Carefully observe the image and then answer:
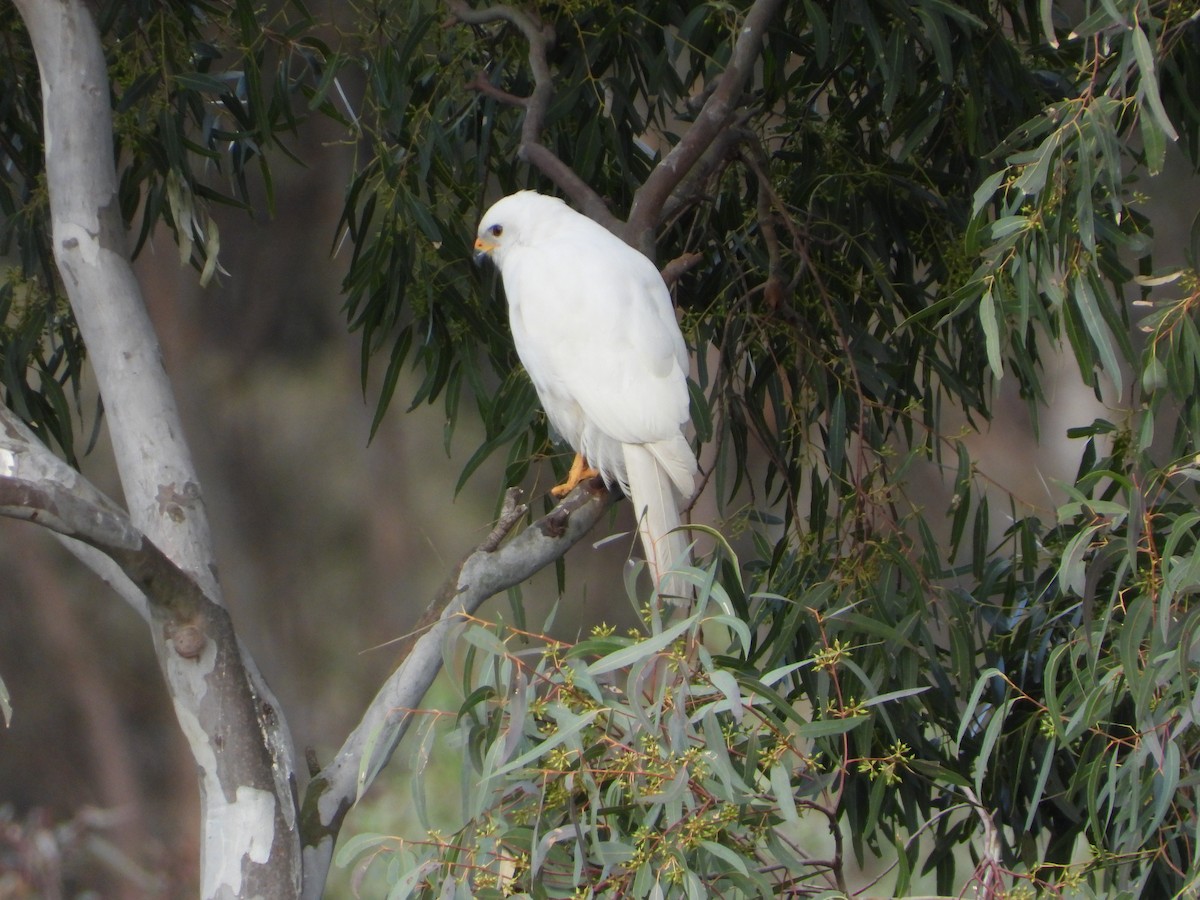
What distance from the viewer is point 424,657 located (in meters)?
1.23

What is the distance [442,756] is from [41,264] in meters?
2.39

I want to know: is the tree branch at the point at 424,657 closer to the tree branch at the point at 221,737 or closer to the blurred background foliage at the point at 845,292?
the tree branch at the point at 221,737

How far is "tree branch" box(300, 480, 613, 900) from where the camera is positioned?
1.23 m

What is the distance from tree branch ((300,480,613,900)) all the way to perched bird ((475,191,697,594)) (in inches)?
4.8

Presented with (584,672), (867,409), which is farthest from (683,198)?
(584,672)

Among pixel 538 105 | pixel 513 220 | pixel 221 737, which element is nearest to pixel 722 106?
pixel 538 105

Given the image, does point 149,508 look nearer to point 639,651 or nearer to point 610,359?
point 610,359

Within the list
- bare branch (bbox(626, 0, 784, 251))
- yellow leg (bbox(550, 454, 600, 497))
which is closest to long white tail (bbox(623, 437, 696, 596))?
yellow leg (bbox(550, 454, 600, 497))

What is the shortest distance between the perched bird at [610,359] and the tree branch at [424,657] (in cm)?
12

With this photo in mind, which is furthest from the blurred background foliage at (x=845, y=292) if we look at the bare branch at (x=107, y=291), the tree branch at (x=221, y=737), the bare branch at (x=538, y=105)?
the tree branch at (x=221, y=737)

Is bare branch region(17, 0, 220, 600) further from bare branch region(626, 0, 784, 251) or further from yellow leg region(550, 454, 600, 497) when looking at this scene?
bare branch region(626, 0, 784, 251)

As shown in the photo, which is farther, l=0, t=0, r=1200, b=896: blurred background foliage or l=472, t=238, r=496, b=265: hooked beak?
l=472, t=238, r=496, b=265: hooked beak

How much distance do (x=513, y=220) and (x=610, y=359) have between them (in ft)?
0.92

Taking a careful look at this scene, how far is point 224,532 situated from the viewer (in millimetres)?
3965
